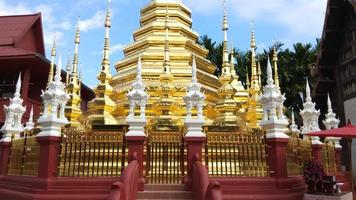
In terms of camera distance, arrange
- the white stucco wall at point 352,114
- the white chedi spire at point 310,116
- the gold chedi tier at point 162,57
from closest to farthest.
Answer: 1. the white chedi spire at point 310,116
2. the gold chedi tier at point 162,57
3. the white stucco wall at point 352,114

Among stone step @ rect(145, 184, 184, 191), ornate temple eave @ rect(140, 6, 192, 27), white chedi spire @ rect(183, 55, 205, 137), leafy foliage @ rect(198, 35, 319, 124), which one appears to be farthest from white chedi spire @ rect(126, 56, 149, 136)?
leafy foliage @ rect(198, 35, 319, 124)

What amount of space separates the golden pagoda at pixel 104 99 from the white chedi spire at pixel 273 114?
5566 millimetres

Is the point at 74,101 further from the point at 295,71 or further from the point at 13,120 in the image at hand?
the point at 295,71

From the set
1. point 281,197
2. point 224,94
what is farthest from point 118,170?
point 224,94

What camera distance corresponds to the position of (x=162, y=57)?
15.7 meters

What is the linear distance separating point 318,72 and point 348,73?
7.01ft

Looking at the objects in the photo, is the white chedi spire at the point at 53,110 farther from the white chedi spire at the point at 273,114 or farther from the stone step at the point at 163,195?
the white chedi spire at the point at 273,114

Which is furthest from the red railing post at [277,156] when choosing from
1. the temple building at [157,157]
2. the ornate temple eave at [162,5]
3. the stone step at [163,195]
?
the ornate temple eave at [162,5]

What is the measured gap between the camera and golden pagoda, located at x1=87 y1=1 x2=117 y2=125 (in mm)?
13398

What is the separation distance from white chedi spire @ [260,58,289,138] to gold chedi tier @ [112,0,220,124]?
12.9 feet

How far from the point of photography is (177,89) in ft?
47.6

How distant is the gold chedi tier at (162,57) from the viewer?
14.5 m

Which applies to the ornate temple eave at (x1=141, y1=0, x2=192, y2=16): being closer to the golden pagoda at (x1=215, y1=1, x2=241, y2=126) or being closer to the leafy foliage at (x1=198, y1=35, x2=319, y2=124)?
the golden pagoda at (x1=215, y1=1, x2=241, y2=126)

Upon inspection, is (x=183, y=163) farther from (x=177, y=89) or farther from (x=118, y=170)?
(x=177, y=89)
